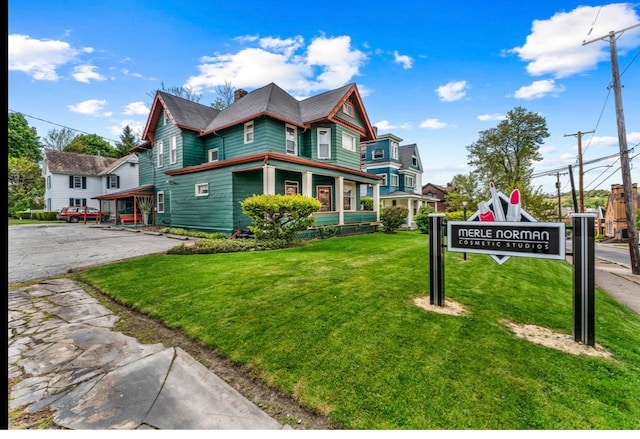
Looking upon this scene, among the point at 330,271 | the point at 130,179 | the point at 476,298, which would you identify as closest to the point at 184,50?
the point at 330,271

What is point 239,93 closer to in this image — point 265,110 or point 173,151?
point 173,151

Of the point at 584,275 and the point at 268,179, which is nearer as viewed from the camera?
the point at 584,275

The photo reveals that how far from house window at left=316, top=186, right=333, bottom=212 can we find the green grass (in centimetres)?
1047

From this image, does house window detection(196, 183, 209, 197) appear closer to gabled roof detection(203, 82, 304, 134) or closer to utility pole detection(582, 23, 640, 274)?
gabled roof detection(203, 82, 304, 134)

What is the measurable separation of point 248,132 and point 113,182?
24.8 meters

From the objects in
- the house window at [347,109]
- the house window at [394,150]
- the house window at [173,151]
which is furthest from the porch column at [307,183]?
the house window at [394,150]

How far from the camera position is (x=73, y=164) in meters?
30.3

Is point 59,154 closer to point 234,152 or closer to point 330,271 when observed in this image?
point 234,152

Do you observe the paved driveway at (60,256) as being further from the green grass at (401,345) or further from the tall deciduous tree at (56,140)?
the tall deciduous tree at (56,140)

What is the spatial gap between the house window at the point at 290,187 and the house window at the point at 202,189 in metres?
3.96

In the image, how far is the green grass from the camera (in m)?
2.06

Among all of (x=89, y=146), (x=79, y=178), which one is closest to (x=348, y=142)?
(x=79, y=178)

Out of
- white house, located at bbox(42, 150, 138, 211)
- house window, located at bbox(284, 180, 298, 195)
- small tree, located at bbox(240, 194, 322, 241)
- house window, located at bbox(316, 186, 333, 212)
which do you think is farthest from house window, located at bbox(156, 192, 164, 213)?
white house, located at bbox(42, 150, 138, 211)

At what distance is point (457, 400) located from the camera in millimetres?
2129
